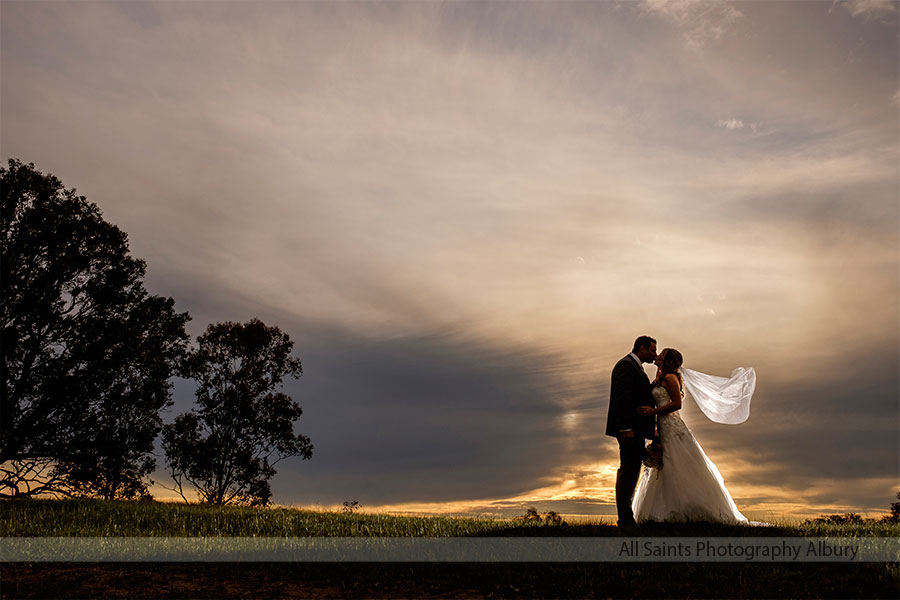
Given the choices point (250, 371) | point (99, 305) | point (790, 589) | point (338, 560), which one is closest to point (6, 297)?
point (99, 305)

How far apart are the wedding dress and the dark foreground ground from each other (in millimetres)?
2879

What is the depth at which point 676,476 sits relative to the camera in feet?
48.1

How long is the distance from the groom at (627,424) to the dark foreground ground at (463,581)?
2.31 m

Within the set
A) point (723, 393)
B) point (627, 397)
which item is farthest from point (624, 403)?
point (723, 393)

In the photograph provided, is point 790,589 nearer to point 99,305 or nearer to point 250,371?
point 99,305

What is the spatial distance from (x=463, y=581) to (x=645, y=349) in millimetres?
6031

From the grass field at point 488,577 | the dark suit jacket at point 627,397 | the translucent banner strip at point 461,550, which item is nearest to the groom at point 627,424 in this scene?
the dark suit jacket at point 627,397

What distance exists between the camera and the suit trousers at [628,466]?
537 inches

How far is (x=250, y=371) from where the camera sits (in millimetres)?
32594

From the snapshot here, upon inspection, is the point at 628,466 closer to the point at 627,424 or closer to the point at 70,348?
the point at 627,424

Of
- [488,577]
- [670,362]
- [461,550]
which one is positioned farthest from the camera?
[670,362]

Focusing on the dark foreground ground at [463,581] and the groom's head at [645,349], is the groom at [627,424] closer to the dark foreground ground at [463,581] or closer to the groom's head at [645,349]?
the groom's head at [645,349]

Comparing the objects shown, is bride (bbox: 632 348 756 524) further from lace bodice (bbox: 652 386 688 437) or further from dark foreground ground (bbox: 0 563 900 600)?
dark foreground ground (bbox: 0 563 900 600)

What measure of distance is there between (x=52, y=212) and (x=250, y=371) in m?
11.5
